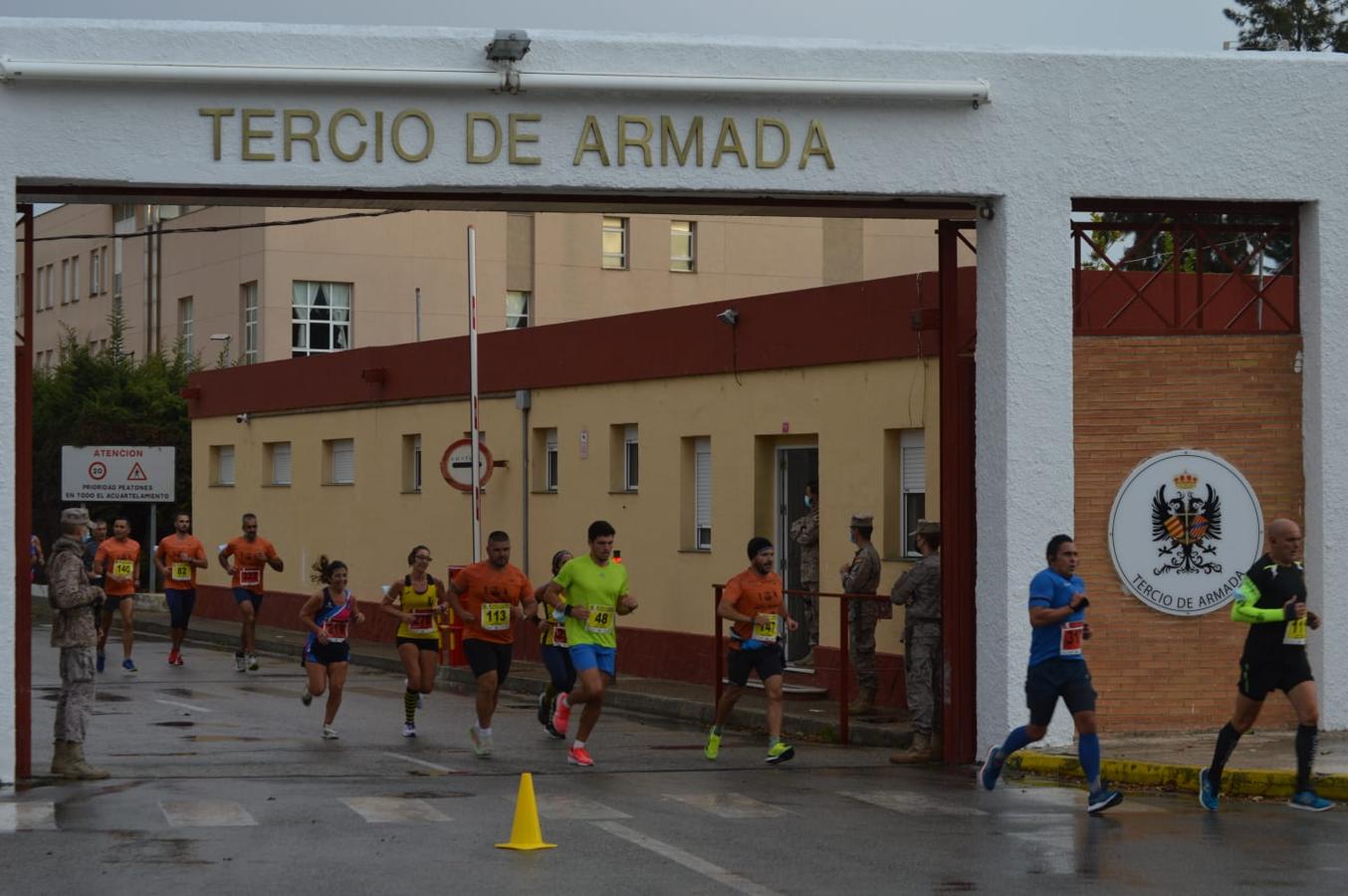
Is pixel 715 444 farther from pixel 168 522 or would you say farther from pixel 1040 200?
pixel 168 522

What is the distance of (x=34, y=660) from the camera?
90.5 ft

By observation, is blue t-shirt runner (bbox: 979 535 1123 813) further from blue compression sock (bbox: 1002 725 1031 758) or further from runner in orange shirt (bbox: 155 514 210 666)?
runner in orange shirt (bbox: 155 514 210 666)

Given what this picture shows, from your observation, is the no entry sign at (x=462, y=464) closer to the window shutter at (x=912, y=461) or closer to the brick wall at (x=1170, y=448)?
the window shutter at (x=912, y=461)

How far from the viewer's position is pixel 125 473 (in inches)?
1708

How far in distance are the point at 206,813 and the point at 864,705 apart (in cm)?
776

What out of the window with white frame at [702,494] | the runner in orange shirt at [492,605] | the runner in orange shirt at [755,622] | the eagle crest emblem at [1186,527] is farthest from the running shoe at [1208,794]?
the window with white frame at [702,494]

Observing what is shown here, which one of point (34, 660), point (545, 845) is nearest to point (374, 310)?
point (34, 660)

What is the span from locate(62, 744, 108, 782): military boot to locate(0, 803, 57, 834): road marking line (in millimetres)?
1345

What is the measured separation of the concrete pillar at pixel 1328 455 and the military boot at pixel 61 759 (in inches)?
354

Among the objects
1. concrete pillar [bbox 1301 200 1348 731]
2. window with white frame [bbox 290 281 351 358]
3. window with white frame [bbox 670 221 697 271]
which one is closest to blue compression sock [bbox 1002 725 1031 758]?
concrete pillar [bbox 1301 200 1348 731]

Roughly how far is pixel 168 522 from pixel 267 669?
886 inches

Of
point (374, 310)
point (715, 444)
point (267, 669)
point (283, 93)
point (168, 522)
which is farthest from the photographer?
point (374, 310)

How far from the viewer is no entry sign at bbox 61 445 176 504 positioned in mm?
43250

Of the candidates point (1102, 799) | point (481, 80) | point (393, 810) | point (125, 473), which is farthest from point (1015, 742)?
point (125, 473)
